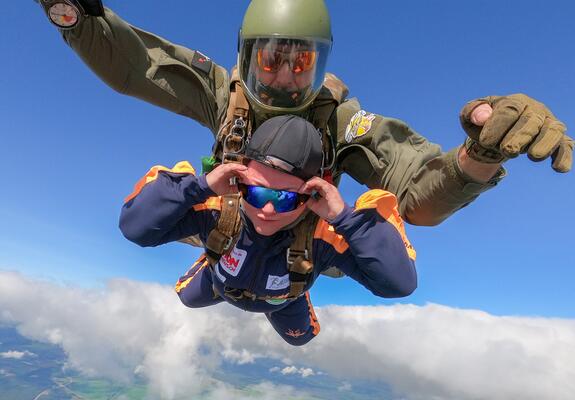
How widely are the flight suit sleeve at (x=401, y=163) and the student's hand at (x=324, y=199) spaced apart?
0.70m

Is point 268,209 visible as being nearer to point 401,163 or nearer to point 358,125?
point 358,125

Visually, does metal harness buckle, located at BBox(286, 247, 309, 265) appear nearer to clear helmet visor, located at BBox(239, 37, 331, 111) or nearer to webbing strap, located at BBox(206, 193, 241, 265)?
webbing strap, located at BBox(206, 193, 241, 265)

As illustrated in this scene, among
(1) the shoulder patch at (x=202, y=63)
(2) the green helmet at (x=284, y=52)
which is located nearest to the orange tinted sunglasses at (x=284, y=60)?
(2) the green helmet at (x=284, y=52)

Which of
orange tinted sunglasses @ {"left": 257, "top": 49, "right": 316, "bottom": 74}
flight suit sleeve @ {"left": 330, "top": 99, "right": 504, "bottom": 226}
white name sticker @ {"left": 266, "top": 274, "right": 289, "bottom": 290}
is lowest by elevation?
white name sticker @ {"left": 266, "top": 274, "right": 289, "bottom": 290}

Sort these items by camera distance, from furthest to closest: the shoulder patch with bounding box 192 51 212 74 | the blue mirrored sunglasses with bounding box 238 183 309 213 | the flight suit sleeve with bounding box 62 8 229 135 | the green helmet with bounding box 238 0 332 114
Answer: the shoulder patch with bounding box 192 51 212 74 → the flight suit sleeve with bounding box 62 8 229 135 → the green helmet with bounding box 238 0 332 114 → the blue mirrored sunglasses with bounding box 238 183 309 213

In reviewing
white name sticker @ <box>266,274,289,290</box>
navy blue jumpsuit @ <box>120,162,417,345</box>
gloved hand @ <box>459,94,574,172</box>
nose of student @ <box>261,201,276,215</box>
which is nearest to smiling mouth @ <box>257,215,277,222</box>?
nose of student @ <box>261,201,276,215</box>

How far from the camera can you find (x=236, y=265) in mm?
2773

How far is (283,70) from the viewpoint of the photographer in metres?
2.41

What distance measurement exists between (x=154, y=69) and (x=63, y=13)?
2.17ft

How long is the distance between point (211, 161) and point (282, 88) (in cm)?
75

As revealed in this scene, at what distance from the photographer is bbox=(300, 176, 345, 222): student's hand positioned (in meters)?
2.16

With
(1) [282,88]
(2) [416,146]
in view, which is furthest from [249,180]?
(2) [416,146]

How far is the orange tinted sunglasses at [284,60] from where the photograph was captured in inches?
→ 94.7

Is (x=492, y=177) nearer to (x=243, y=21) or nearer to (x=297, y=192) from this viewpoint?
(x=297, y=192)
